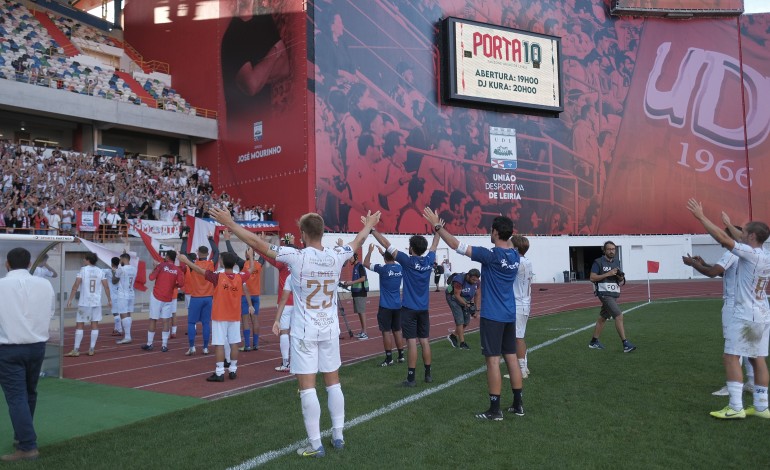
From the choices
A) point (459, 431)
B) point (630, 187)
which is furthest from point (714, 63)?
point (459, 431)

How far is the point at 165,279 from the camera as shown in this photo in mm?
12672

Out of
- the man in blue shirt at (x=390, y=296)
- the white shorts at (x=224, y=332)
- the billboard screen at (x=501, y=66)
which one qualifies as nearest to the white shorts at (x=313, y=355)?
the man in blue shirt at (x=390, y=296)

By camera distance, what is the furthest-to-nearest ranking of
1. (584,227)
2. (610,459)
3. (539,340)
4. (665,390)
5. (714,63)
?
(714,63), (584,227), (539,340), (665,390), (610,459)

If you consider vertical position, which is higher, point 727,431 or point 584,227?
point 584,227

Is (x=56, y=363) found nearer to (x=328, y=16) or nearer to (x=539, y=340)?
(x=539, y=340)

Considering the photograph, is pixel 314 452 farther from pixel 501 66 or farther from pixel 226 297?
pixel 501 66

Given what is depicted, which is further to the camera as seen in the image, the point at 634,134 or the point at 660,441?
the point at 634,134

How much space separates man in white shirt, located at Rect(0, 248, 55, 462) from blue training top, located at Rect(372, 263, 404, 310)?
16.1 feet

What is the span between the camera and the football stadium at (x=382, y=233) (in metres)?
5.51

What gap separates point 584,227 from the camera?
4109 centimetres

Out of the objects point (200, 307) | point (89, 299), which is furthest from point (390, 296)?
point (89, 299)

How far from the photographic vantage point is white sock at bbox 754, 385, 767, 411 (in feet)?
20.0

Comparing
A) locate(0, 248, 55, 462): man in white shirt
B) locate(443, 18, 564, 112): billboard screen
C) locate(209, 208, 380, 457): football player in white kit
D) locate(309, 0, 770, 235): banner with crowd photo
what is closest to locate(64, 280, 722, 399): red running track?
locate(0, 248, 55, 462): man in white shirt

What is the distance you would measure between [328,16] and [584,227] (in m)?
23.2
